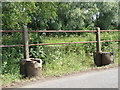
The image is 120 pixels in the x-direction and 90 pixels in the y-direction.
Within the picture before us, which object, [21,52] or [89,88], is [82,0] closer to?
[21,52]

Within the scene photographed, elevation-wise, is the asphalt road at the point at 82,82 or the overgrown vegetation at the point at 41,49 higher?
the overgrown vegetation at the point at 41,49

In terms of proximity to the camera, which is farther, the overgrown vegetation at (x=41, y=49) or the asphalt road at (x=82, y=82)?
the overgrown vegetation at (x=41, y=49)

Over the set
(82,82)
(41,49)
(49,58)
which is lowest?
(82,82)

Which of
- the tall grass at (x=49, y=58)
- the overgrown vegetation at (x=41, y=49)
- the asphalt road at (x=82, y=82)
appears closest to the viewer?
the asphalt road at (x=82, y=82)

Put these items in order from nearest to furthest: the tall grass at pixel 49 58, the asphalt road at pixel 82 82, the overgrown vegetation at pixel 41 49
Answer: the asphalt road at pixel 82 82
the tall grass at pixel 49 58
the overgrown vegetation at pixel 41 49

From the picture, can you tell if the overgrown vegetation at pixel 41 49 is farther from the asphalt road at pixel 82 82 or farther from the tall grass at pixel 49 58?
the asphalt road at pixel 82 82

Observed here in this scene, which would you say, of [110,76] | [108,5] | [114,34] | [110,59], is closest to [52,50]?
[110,59]

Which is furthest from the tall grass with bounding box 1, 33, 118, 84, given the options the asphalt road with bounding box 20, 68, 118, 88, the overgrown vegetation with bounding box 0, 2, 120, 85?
the asphalt road with bounding box 20, 68, 118, 88

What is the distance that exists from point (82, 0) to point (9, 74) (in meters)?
15.6

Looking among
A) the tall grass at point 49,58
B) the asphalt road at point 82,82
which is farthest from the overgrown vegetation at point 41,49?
the asphalt road at point 82,82

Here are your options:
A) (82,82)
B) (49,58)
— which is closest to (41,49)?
(49,58)

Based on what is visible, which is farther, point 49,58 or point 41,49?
point 49,58

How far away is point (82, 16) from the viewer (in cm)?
1816

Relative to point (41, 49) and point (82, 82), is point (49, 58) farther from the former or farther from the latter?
point (82, 82)
